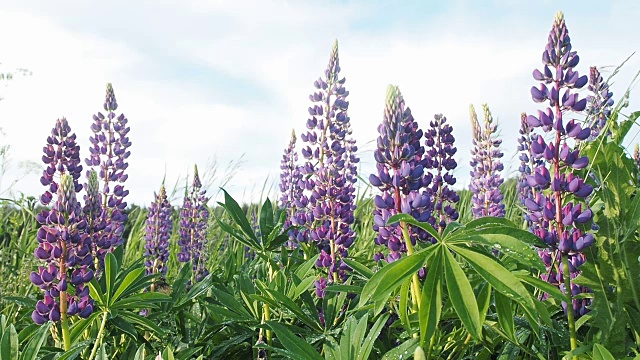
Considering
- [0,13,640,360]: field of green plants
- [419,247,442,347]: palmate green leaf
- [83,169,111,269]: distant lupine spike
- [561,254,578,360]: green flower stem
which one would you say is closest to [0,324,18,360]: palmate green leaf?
[0,13,640,360]: field of green plants

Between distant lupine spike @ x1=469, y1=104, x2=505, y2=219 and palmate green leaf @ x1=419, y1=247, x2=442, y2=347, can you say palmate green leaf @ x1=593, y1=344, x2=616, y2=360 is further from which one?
distant lupine spike @ x1=469, y1=104, x2=505, y2=219

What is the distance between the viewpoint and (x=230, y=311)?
2.61 m

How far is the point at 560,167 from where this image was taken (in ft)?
6.95

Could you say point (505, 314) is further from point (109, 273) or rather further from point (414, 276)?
point (109, 273)

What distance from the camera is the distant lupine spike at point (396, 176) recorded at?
2.11 metres

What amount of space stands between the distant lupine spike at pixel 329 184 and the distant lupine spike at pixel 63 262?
3.53 ft

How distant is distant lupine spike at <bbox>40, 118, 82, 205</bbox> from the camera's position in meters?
3.58

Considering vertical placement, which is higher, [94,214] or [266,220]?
[94,214]

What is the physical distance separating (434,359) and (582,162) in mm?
844

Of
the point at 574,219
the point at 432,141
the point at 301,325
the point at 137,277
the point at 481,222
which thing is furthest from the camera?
the point at 432,141

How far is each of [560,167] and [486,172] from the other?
313 cm

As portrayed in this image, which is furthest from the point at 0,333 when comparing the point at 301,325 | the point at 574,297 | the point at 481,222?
the point at 574,297

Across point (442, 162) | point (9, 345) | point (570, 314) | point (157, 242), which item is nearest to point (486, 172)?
point (442, 162)

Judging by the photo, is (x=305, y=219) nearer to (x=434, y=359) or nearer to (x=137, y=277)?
(x=137, y=277)
